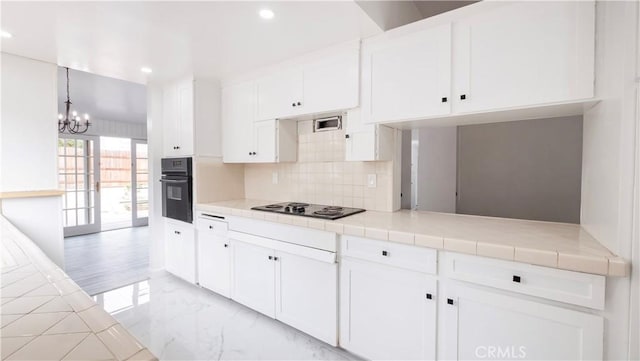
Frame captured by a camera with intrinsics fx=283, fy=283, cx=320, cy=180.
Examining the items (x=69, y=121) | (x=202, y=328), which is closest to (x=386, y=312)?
(x=202, y=328)

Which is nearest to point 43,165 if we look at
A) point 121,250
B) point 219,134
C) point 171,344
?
point 219,134

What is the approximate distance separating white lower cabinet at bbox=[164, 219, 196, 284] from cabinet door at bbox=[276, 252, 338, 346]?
1.29m

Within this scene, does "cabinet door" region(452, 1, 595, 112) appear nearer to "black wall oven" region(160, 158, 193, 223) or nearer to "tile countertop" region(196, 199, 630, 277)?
"tile countertop" region(196, 199, 630, 277)

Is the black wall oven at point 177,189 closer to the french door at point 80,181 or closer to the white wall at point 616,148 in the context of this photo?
the white wall at point 616,148

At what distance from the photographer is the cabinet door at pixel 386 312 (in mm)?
1602

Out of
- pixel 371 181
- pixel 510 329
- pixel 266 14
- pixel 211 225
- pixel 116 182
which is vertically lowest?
pixel 510 329

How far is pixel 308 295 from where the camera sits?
2.08m

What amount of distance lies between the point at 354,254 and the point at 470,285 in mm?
681

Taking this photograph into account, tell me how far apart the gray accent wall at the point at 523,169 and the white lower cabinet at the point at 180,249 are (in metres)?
3.49

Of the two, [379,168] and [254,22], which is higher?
[254,22]

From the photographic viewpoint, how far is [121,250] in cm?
448

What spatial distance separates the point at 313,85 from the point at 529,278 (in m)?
1.97

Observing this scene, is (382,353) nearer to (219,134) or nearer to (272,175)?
(272,175)

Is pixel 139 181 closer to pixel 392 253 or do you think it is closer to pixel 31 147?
pixel 31 147
